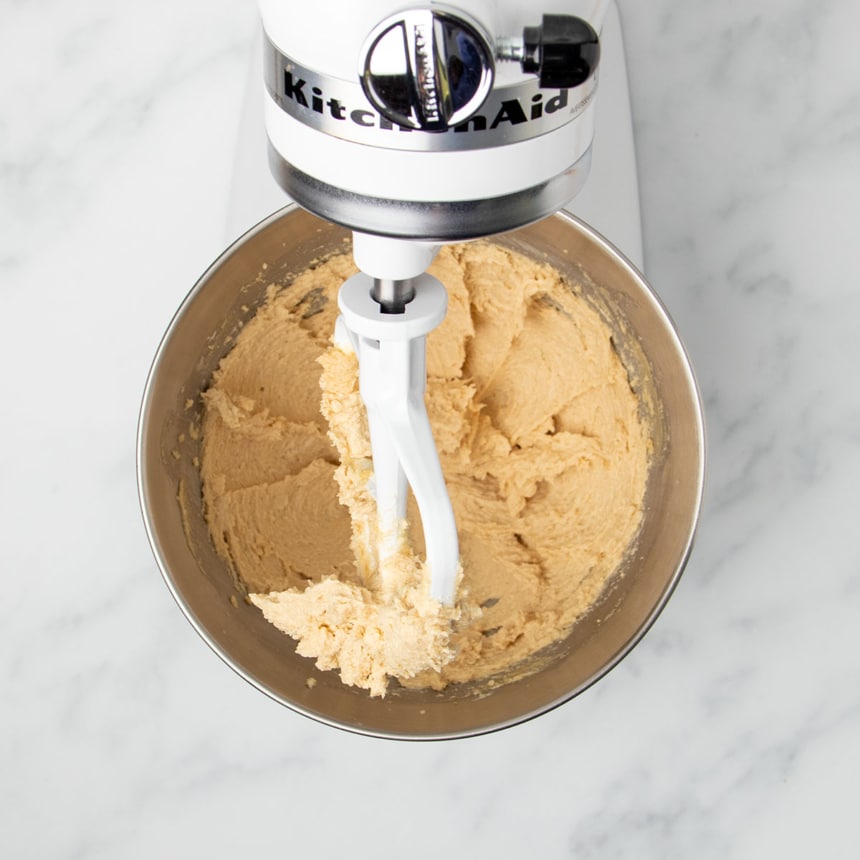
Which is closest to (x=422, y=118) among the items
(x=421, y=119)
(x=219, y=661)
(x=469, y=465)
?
(x=421, y=119)

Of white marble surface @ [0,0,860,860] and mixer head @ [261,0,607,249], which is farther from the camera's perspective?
white marble surface @ [0,0,860,860]

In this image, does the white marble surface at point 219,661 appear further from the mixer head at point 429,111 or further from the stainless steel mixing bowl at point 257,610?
the mixer head at point 429,111

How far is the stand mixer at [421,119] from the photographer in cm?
38

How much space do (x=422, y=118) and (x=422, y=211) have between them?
55mm

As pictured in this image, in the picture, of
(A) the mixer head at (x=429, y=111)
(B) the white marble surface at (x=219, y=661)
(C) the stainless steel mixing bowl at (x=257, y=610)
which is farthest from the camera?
(B) the white marble surface at (x=219, y=661)

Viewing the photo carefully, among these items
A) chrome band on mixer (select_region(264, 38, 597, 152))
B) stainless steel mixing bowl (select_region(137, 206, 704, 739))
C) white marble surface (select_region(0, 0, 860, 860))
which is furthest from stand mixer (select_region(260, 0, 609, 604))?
white marble surface (select_region(0, 0, 860, 860))

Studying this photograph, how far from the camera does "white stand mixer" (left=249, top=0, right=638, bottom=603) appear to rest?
1.25 ft

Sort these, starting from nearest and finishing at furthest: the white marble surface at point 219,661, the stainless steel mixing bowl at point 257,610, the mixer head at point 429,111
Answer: the mixer head at point 429,111
the stainless steel mixing bowl at point 257,610
the white marble surface at point 219,661

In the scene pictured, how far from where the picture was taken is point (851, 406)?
930 mm

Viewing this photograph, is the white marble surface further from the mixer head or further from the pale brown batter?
the mixer head

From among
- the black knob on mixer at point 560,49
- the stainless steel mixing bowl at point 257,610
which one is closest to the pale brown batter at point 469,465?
the stainless steel mixing bowl at point 257,610

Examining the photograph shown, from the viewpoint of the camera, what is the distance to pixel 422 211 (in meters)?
0.44

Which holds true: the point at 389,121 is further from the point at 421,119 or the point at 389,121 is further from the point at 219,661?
the point at 219,661

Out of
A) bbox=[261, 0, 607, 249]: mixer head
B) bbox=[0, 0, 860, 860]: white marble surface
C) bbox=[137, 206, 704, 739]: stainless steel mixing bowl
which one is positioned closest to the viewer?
bbox=[261, 0, 607, 249]: mixer head
